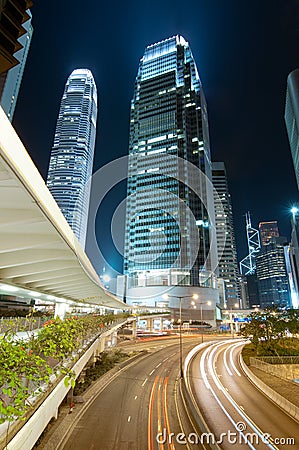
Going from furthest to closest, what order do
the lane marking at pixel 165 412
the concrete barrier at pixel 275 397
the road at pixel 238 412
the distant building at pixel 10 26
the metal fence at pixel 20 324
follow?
1. the distant building at pixel 10 26
2. the concrete barrier at pixel 275 397
3. the lane marking at pixel 165 412
4. the road at pixel 238 412
5. the metal fence at pixel 20 324

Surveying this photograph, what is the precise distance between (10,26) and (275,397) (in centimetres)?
6550

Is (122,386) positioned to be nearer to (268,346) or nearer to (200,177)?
(268,346)

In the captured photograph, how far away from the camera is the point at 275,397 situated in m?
24.7

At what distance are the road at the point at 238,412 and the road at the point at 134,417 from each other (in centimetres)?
233

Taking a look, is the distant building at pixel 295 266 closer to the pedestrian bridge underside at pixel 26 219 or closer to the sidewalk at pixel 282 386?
the sidewalk at pixel 282 386

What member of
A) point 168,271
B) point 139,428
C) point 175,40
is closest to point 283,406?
point 139,428

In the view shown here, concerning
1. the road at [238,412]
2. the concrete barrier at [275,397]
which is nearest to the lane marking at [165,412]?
the road at [238,412]

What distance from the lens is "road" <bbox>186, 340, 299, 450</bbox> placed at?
56.1ft

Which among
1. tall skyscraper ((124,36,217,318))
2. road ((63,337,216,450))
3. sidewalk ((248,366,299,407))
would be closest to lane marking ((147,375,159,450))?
road ((63,337,216,450))

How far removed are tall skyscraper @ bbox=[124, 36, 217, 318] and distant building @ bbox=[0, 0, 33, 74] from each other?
89.9 meters

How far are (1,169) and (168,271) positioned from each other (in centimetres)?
11159

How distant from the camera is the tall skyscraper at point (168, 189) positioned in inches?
4628

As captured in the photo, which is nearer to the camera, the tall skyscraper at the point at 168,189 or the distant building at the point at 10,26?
the distant building at the point at 10,26

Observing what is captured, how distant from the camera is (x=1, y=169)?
6.02m
